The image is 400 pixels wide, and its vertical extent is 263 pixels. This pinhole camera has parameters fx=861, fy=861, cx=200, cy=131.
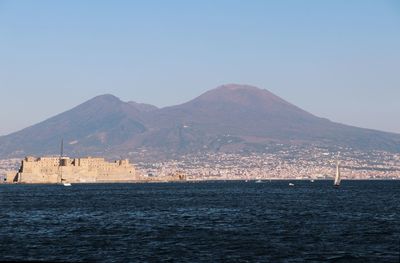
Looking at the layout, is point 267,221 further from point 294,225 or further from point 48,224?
point 48,224

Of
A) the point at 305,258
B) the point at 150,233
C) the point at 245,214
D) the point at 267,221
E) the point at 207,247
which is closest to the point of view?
the point at 305,258

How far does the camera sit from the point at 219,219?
226 ft

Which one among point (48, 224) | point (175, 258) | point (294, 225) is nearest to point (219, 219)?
point (294, 225)

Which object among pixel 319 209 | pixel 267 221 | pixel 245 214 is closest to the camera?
pixel 267 221

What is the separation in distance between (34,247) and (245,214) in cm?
3110

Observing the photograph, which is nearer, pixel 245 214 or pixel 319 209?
pixel 245 214

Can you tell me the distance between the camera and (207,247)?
47.4 metres

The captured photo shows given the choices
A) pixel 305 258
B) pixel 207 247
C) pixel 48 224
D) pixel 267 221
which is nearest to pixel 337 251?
pixel 305 258

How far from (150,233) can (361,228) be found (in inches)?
572

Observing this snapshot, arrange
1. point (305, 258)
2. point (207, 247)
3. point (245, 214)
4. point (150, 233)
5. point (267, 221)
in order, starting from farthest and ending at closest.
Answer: point (245, 214)
point (267, 221)
point (150, 233)
point (207, 247)
point (305, 258)

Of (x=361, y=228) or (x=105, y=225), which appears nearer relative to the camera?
(x=361, y=228)

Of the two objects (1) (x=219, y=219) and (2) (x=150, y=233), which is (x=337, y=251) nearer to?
(2) (x=150, y=233)

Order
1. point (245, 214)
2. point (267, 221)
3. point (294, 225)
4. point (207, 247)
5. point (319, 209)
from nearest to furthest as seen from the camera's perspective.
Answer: point (207, 247)
point (294, 225)
point (267, 221)
point (245, 214)
point (319, 209)

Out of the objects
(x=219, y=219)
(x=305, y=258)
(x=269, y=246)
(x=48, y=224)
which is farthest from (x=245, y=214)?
(x=305, y=258)
